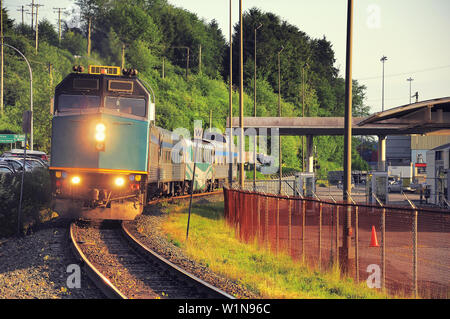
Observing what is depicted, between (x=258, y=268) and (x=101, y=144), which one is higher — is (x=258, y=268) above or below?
below

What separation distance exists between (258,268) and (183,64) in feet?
Answer: 307

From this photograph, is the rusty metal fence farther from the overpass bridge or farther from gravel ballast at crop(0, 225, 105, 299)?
gravel ballast at crop(0, 225, 105, 299)

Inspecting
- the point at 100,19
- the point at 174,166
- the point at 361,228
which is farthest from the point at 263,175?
the point at 361,228

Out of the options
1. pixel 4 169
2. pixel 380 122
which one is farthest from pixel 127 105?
pixel 380 122

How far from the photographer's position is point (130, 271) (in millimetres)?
12328

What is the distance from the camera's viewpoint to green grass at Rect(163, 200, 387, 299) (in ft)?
37.6

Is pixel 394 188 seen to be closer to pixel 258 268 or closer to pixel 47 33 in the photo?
pixel 258 268

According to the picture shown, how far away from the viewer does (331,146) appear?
86625 millimetres

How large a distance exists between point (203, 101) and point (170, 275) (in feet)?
220

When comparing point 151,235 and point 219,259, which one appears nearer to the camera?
point 219,259

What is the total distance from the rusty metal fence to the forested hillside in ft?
104

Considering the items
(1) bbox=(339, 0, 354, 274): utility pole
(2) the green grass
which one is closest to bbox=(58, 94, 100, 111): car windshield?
(2) the green grass

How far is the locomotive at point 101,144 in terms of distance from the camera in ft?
56.4
